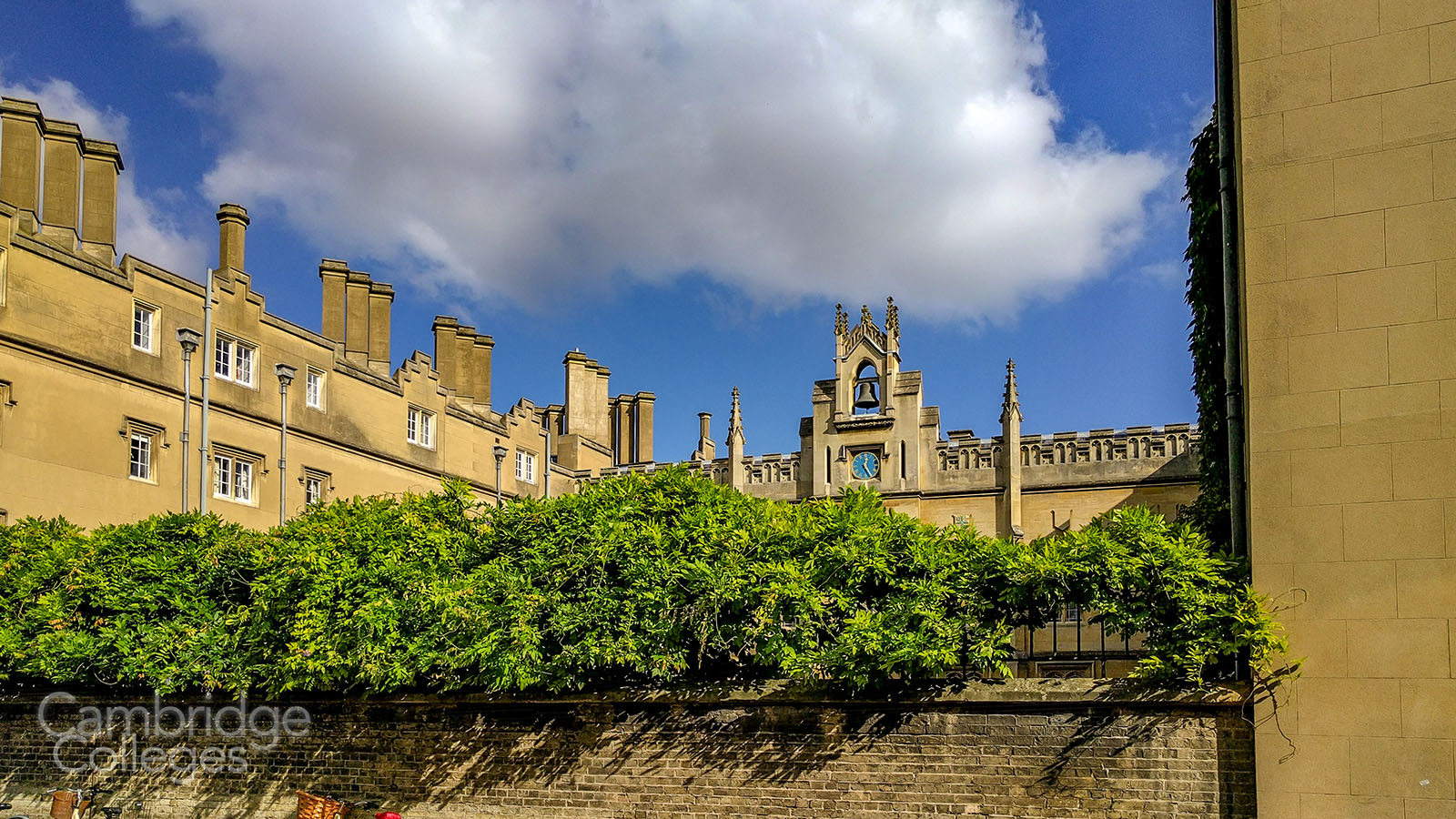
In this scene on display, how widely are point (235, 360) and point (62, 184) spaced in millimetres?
5708

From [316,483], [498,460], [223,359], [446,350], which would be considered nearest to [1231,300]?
[223,359]

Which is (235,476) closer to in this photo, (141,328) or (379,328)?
(141,328)

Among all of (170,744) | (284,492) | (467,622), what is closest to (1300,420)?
(467,622)

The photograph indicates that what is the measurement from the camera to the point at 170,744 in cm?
1672

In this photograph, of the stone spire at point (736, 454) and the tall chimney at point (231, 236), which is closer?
the tall chimney at point (231, 236)

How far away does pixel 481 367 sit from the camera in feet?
131

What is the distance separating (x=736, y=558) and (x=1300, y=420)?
252 inches

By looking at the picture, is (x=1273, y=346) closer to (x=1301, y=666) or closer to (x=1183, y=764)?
(x=1301, y=666)

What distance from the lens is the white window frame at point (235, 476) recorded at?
28.2 m

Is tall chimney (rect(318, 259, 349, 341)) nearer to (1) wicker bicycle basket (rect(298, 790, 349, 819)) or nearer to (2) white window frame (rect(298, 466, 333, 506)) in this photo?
(2) white window frame (rect(298, 466, 333, 506))

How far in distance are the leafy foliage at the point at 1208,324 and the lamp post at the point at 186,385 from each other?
18053 mm

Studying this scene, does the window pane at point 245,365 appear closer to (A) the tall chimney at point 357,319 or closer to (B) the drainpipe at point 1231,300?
(A) the tall chimney at point 357,319

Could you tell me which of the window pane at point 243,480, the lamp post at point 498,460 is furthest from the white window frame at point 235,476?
the lamp post at point 498,460

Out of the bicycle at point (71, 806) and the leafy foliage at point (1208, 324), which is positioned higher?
the leafy foliage at point (1208, 324)
